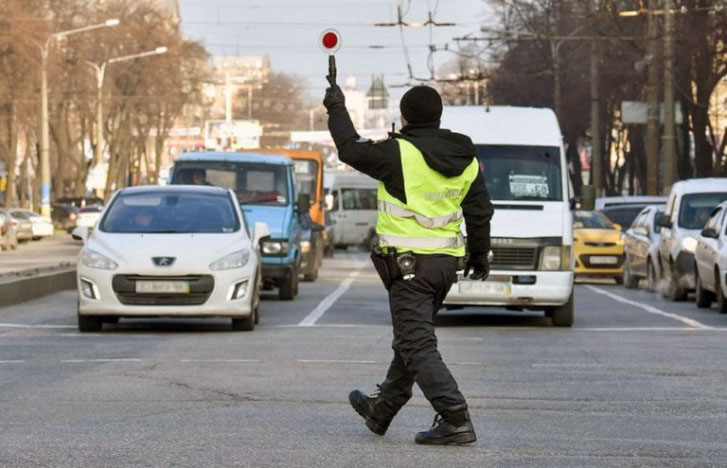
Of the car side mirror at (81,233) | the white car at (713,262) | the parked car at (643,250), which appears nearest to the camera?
the car side mirror at (81,233)

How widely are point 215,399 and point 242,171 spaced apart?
16451mm

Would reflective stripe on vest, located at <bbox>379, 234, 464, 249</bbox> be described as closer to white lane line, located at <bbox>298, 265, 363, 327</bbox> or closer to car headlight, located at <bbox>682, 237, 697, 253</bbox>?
white lane line, located at <bbox>298, 265, 363, 327</bbox>

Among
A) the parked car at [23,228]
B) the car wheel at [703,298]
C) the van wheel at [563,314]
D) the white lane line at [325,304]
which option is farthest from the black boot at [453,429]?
the parked car at [23,228]

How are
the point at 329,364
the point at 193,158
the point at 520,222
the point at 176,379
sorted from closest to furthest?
1. the point at 176,379
2. the point at 329,364
3. the point at 520,222
4. the point at 193,158

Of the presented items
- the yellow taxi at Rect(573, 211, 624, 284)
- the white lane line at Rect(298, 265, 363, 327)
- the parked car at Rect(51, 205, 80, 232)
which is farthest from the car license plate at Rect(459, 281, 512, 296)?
the parked car at Rect(51, 205, 80, 232)

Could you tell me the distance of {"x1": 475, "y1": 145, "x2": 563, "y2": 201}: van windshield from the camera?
21016 millimetres

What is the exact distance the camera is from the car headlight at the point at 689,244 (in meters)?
27.3

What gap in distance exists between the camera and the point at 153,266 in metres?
18.6

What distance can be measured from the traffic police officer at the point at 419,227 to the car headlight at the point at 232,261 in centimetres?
936

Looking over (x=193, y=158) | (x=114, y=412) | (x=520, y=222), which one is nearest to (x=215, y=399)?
(x=114, y=412)

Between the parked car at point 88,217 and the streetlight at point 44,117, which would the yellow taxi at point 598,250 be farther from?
the parked car at point 88,217

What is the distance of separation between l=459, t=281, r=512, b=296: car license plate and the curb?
688 cm

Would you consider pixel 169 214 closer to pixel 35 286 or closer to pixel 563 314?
pixel 563 314

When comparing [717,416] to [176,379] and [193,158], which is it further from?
[193,158]
